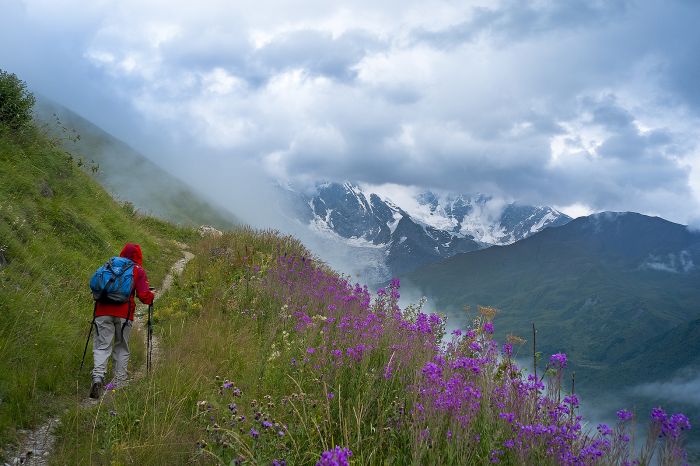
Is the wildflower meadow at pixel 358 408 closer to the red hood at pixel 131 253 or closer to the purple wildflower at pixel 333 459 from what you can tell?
the purple wildflower at pixel 333 459

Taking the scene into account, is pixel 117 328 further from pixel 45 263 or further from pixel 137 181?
pixel 137 181

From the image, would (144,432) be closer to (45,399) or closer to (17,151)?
(45,399)

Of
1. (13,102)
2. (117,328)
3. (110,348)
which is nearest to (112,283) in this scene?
(117,328)

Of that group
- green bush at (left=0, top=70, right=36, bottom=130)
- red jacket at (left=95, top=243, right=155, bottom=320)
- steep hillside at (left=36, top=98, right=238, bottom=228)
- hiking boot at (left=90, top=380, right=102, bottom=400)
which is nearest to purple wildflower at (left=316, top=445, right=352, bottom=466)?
hiking boot at (left=90, top=380, right=102, bottom=400)

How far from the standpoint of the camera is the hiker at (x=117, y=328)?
22.1 feet

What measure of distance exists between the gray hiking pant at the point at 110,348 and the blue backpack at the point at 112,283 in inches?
12.6

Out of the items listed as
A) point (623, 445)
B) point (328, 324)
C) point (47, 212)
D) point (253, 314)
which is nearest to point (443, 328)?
point (328, 324)

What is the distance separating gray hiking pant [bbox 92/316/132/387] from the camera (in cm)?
661

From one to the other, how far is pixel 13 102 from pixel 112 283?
1082cm

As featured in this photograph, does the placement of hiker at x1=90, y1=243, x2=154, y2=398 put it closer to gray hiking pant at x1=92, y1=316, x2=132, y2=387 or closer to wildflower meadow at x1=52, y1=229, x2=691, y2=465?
gray hiking pant at x1=92, y1=316, x2=132, y2=387

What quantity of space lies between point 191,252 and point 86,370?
16.2 meters

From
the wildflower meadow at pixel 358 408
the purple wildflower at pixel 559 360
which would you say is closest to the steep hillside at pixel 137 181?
the wildflower meadow at pixel 358 408

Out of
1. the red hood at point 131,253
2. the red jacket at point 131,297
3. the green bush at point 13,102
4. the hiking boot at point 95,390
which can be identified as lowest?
the hiking boot at point 95,390

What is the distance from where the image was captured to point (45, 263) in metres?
9.62
